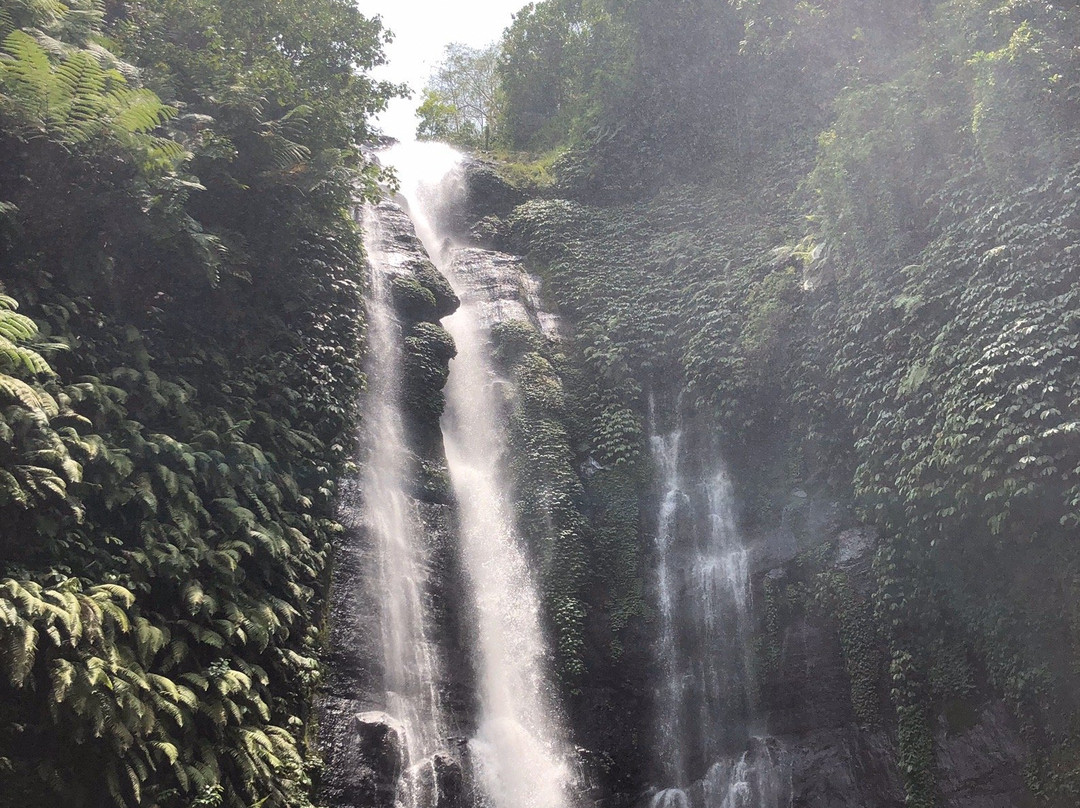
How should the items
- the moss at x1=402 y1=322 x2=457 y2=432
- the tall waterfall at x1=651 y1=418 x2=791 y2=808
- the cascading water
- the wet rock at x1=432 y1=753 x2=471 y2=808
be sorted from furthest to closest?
the moss at x1=402 y1=322 x2=457 y2=432, the tall waterfall at x1=651 y1=418 x2=791 y2=808, the cascading water, the wet rock at x1=432 y1=753 x2=471 y2=808

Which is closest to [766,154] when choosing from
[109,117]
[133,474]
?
[109,117]

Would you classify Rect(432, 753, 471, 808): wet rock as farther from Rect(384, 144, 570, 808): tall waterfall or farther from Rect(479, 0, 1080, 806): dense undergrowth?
Rect(479, 0, 1080, 806): dense undergrowth

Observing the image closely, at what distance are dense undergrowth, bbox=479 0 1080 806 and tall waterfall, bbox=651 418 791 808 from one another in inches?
23.4

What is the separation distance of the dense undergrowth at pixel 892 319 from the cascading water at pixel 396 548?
4.57m

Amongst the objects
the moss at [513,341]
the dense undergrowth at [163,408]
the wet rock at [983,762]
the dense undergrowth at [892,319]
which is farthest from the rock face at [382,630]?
the wet rock at [983,762]

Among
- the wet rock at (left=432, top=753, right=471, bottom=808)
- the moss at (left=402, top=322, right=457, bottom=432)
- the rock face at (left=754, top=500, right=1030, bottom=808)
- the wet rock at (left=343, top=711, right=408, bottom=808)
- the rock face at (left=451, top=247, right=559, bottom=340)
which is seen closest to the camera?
the wet rock at (left=343, top=711, right=408, bottom=808)

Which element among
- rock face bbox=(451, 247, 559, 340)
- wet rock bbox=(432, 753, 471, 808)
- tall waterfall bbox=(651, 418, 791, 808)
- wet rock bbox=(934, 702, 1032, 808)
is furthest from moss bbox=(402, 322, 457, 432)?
wet rock bbox=(934, 702, 1032, 808)

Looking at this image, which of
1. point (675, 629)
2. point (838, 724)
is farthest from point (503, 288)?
point (838, 724)

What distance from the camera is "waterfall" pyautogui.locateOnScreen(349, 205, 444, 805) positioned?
437 inches

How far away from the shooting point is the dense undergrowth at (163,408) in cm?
714

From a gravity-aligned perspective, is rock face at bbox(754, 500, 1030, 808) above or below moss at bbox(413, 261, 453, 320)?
below

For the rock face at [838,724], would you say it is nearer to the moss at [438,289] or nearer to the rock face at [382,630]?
the rock face at [382,630]

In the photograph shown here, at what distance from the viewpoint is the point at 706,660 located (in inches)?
525

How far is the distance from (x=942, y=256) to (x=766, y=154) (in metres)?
10.4
